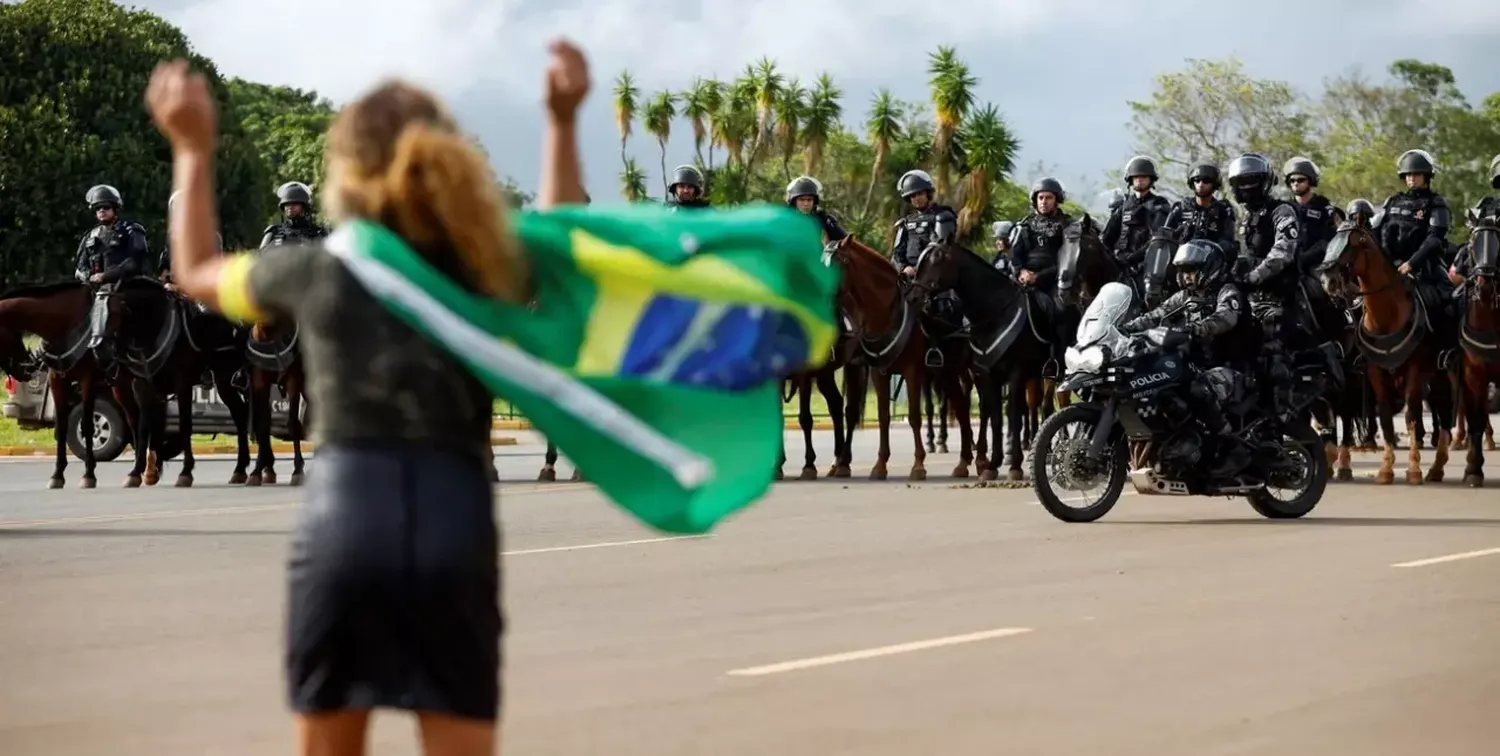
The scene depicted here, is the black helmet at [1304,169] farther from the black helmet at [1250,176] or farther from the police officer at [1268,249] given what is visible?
the black helmet at [1250,176]

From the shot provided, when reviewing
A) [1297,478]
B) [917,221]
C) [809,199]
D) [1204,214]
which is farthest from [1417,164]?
[1297,478]

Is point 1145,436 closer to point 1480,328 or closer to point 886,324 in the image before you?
point 1480,328

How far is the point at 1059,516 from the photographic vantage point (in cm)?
1638

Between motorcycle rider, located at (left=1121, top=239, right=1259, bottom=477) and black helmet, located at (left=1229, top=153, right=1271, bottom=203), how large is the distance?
1.35 meters

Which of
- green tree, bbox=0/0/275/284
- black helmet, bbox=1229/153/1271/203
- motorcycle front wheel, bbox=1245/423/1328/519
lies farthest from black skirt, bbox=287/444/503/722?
green tree, bbox=0/0/275/284

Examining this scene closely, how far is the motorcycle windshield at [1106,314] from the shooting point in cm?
1652

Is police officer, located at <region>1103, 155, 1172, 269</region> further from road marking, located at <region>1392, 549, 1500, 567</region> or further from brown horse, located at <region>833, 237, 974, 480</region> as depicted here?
road marking, located at <region>1392, 549, 1500, 567</region>

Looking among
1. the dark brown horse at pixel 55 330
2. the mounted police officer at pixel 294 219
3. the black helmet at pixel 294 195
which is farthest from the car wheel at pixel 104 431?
the black helmet at pixel 294 195

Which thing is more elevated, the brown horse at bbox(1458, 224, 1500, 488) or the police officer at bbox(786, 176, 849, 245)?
the police officer at bbox(786, 176, 849, 245)

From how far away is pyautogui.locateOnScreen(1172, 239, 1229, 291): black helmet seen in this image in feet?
58.4

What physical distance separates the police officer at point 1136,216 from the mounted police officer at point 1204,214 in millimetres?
1813

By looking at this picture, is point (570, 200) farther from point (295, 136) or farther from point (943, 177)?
point (295, 136)

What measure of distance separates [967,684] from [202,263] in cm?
476

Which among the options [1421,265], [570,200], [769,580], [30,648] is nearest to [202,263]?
[570,200]
